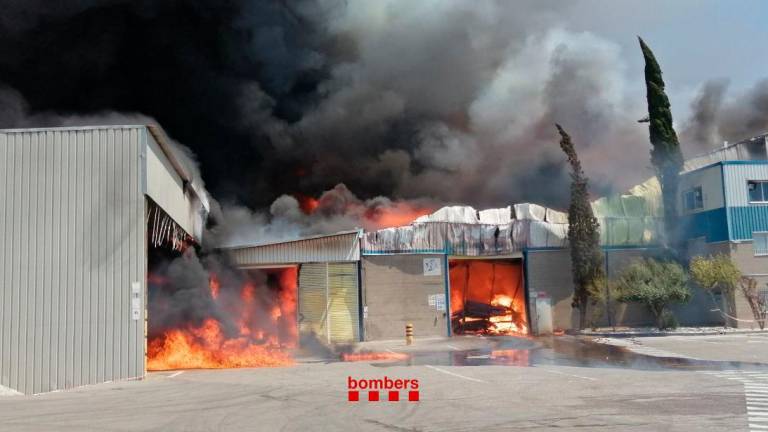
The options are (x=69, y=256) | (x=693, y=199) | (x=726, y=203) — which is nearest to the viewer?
(x=69, y=256)

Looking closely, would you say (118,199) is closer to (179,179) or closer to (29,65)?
(179,179)

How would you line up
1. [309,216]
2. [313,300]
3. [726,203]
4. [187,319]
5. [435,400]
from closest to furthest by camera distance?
[435,400] < [187,319] < [313,300] < [726,203] < [309,216]

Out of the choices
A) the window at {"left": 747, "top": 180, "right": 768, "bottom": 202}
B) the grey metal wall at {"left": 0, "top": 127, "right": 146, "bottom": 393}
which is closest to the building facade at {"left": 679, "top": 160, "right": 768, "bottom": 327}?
the window at {"left": 747, "top": 180, "right": 768, "bottom": 202}

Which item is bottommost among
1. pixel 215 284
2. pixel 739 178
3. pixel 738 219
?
pixel 215 284

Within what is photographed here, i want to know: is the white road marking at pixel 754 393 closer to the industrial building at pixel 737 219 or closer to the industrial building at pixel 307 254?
the industrial building at pixel 307 254

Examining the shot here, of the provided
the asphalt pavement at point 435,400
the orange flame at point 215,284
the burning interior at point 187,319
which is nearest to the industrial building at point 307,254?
the burning interior at point 187,319

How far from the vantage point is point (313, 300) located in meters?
30.5

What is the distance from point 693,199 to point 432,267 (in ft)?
47.8

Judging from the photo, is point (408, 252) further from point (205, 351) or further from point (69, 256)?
point (69, 256)

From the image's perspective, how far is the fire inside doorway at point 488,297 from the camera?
112 ft

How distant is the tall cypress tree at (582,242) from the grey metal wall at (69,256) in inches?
868

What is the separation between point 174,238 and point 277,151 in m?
18.6

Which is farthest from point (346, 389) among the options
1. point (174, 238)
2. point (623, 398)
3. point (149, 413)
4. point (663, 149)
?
point (663, 149)

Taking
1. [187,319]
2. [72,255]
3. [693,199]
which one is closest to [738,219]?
[693,199]
